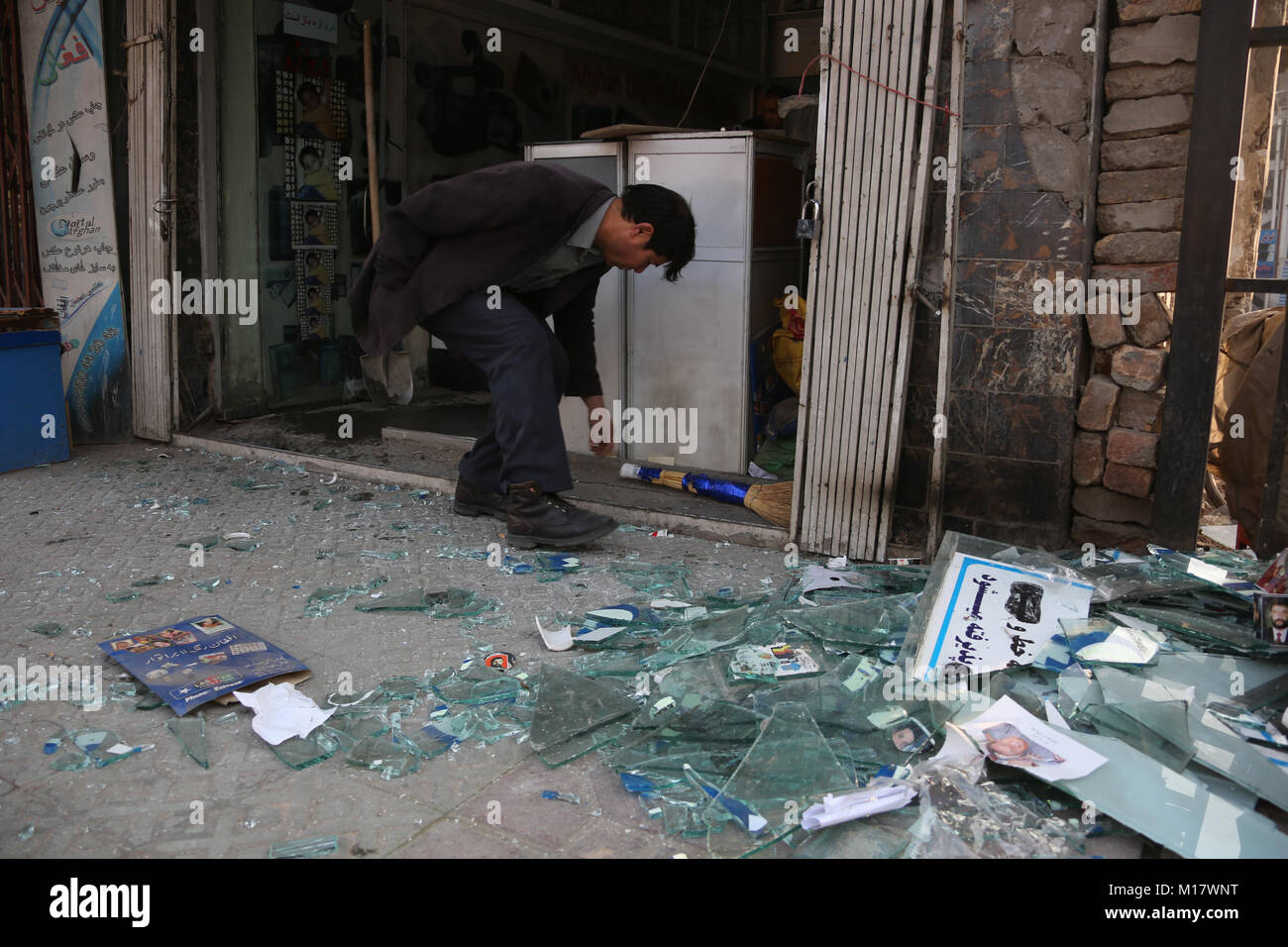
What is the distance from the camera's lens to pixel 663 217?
4008mm

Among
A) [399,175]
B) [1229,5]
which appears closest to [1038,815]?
[1229,5]

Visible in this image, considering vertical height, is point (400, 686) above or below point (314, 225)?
below

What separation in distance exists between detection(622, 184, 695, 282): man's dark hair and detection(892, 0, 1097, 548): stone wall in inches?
36.4

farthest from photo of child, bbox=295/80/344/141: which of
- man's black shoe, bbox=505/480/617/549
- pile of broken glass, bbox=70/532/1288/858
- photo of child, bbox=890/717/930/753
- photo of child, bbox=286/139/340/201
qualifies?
photo of child, bbox=890/717/930/753

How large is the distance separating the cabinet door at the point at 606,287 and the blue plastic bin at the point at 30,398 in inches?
112

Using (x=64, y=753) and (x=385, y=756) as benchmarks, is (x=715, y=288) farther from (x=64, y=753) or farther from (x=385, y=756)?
(x=64, y=753)

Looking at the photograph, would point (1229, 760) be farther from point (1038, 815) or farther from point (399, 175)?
point (399, 175)

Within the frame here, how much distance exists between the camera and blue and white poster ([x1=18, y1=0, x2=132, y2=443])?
5.99 m

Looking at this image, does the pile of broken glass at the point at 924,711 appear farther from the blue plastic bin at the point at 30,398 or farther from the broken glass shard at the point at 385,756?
the blue plastic bin at the point at 30,398

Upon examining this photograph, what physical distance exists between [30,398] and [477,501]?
2.75 metres

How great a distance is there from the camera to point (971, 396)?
3859 millimetres

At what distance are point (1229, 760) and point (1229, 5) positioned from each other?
250 centimetres

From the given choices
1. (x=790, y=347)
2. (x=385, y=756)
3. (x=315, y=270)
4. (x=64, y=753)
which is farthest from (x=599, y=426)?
(x=315, y=270)
